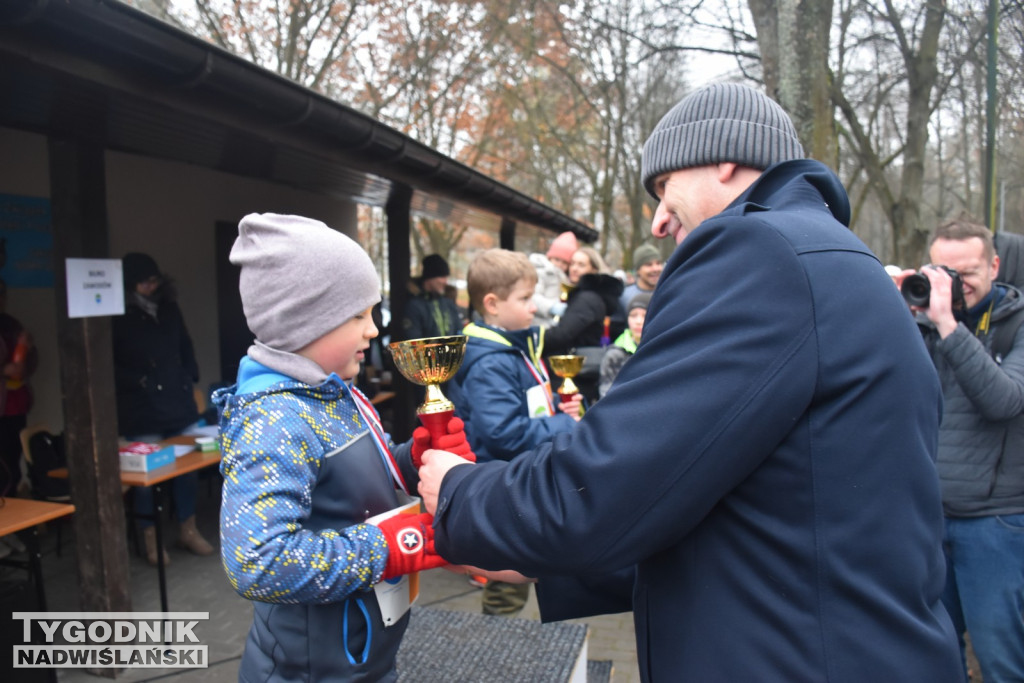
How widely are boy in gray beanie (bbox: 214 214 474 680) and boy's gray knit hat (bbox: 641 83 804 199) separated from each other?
827 millimetres

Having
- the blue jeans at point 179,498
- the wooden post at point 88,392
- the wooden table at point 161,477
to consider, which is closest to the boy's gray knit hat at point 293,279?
the wooden post at point 88,392

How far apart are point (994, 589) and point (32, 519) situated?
4.33 metres

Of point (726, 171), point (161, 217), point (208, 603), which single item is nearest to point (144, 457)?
point (208, 603)

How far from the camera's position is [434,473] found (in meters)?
1.45

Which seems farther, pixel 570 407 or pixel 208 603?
pixel 208 603

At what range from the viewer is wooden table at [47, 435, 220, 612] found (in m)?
4.07

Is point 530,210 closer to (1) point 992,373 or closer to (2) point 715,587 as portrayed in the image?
(1) point 992,373

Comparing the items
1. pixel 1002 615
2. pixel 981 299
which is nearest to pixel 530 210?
pixel 981 299

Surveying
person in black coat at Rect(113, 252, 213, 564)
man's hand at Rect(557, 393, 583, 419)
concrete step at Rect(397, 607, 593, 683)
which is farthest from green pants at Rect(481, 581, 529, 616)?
person in black coat at Rect(113, 252, 213, 564)

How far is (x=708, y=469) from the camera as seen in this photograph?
1.07 metres

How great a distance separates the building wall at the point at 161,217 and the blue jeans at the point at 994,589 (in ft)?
20.3

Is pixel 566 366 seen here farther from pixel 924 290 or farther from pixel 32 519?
pixel 32 519

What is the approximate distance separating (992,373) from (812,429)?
6.66 feet

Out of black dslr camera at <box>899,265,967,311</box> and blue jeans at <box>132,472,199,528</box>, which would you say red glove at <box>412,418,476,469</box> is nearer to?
black dslr camera at <box>899,265,967,311</box>
